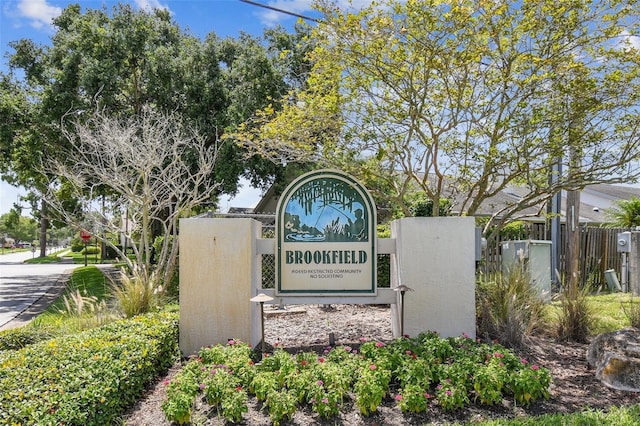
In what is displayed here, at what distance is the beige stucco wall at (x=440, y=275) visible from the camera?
6234 millimetres

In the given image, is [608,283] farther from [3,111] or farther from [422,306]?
[3,111]

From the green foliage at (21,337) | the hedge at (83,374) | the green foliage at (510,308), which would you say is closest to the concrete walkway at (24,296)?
the green foliage at (21,337)

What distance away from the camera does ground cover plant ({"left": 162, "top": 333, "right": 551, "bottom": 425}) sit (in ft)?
13.4

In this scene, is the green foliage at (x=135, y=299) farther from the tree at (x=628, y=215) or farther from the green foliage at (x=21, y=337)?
the tree at (x=628, y=215)

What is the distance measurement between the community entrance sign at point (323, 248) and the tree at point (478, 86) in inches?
58.2

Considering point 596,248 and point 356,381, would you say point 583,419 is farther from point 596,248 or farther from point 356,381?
point 596,248

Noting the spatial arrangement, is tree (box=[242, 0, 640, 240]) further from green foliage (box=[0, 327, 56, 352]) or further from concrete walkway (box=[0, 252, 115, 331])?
concrete walkway (box=[0, 252, 115, 331])

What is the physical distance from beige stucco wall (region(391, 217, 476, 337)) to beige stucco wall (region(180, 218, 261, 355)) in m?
2.07

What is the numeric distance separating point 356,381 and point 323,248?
2254 mm

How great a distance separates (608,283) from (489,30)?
9.11 metres

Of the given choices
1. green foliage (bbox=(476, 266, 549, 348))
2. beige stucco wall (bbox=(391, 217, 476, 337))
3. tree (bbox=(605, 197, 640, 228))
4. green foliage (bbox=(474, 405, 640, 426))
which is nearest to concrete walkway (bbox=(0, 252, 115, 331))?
beige stucco wall (bbox=(391, 217, 476, 337))

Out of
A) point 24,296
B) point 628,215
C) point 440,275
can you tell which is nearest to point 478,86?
point 440,275

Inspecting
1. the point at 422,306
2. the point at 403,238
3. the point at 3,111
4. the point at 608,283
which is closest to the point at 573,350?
the point at 422,306

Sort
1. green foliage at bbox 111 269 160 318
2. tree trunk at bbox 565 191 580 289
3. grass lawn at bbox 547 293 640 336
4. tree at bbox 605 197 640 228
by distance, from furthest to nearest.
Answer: tree at bbox 605 197 640 228, tree trunk at bbox 565 191 580 289, green foliage at bbox 111 269 160 318, grass lawn at bbox 547 293 640 336
